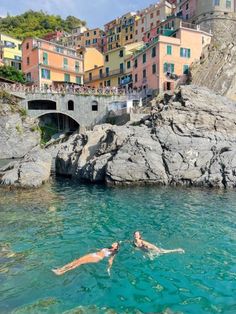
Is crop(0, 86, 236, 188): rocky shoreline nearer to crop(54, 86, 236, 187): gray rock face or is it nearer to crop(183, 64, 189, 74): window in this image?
crop(54, 86, 236, 187): gray rock face

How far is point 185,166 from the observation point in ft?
87.9

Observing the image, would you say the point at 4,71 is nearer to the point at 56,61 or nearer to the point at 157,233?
the point at 56,61

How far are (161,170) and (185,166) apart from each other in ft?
6.49

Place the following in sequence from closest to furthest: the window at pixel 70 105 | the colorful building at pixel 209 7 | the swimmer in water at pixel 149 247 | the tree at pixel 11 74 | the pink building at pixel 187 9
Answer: the swimmer in water at pixel 149 247 < the window at pixel 70 105 < the tree at pixel 11 74 < the colorful building at pixel 209 7 < the pink building at pixel 187 9

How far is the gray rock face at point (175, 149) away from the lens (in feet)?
86.7

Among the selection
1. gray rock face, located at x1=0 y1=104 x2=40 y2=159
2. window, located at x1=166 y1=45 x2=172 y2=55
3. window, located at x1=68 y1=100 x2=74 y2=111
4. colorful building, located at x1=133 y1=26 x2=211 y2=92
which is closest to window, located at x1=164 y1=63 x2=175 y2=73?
colorful building, located at x1=133 y1=26 x2=211 y2=92

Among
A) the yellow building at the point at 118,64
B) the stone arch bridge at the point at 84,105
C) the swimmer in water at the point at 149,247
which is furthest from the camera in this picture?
the yellow building at the point at 118,64

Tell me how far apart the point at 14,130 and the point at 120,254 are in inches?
1650

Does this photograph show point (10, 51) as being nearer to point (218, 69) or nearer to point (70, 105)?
point (70, 105)

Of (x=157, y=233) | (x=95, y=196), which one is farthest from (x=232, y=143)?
(x=157, y=233)

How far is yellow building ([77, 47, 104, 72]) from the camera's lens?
264 feet

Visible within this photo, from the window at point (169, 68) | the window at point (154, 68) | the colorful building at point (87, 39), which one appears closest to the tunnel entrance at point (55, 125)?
the window at point (154, 68)

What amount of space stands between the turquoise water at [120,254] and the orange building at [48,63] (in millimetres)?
45225

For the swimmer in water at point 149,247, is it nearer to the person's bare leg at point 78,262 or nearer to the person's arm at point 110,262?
the person's arm at point 110,262
